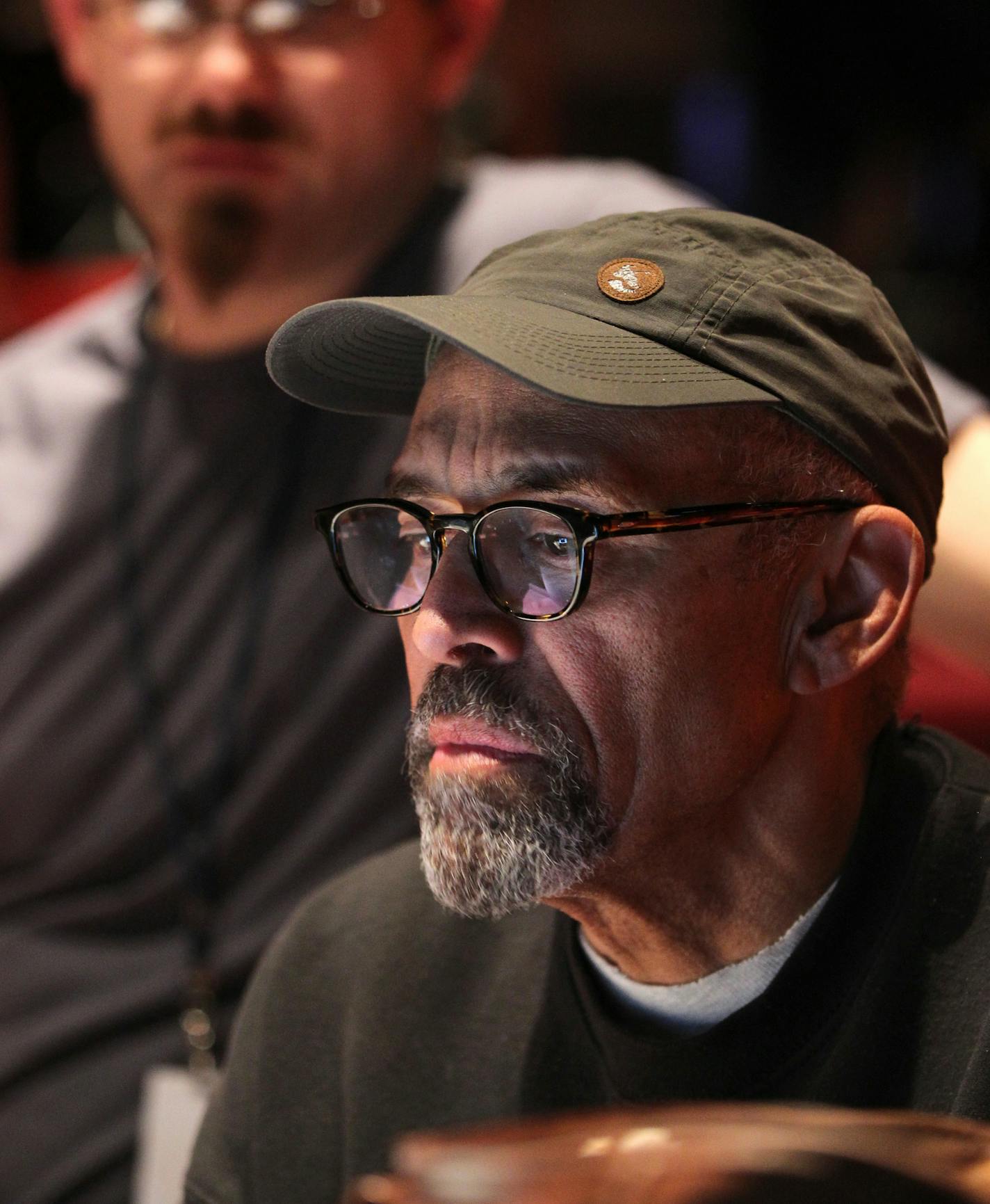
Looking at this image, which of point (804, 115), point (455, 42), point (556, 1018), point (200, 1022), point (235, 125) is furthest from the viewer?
point (804, 115)

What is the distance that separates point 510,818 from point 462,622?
0.41 feet

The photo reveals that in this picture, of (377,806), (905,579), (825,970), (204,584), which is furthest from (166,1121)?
(905,579)

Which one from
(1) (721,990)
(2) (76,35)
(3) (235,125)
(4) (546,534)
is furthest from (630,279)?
(2) (76,35)

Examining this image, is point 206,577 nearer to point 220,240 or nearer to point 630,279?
point 220,240

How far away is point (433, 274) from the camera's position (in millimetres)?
1766

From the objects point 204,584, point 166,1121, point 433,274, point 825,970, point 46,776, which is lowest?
point 166,1121

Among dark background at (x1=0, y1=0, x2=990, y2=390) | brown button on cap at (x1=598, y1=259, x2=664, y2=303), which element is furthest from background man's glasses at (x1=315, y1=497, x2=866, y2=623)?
dark background at (x1=0, y1=0, x2=990, y2=390)

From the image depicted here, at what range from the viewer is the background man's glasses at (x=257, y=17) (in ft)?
5.52

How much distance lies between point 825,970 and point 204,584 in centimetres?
104

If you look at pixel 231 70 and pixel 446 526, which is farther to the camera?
pixel 231 70

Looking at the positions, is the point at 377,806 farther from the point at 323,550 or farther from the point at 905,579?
the point at 905,579

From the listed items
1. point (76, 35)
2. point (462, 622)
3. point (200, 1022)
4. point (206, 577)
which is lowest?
point (200, 1022)

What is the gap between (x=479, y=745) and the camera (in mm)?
912

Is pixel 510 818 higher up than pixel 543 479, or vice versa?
pixel 543 479
